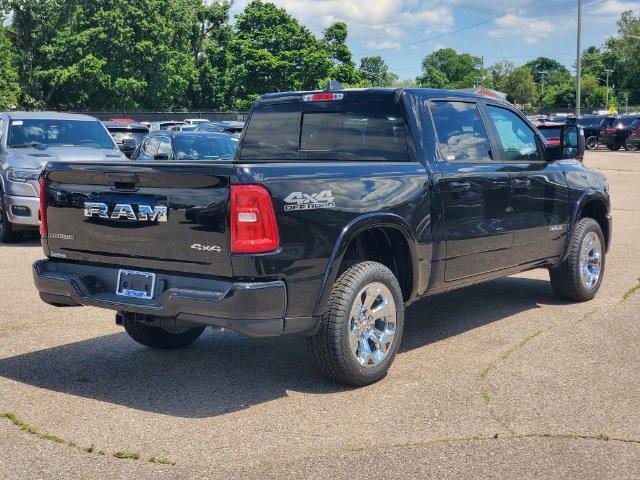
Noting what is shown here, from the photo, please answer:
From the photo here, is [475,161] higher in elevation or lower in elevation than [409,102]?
lower

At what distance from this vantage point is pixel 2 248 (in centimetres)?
1218

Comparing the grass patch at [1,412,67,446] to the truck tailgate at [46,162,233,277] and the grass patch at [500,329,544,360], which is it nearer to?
the truck tailgate at [46,162,233,277]

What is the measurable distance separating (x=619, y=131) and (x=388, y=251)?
138 ft

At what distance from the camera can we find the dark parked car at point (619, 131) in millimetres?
44719

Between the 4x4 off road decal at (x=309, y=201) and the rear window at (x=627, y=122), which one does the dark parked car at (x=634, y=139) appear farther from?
the 4x4 off road decal at (x=309, y=201)

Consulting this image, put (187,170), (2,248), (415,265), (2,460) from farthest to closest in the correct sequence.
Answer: (2,248) → (415,265) → (187,170) → (2,460)

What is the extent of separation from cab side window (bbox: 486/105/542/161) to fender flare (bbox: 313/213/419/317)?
1750 millimetres

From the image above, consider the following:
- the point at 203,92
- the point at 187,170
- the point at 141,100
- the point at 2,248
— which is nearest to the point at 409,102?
the point at 187,170

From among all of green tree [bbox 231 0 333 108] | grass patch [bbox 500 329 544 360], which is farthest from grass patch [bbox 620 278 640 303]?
green tree [bbox 231 0 333 108]

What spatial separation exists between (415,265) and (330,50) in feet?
241

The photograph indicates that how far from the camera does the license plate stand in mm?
5086

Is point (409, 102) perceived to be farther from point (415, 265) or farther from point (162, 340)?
point (162, 340)

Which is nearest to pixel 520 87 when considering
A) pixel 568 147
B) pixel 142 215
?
pixel 568 147

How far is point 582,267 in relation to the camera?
26.3 feet
